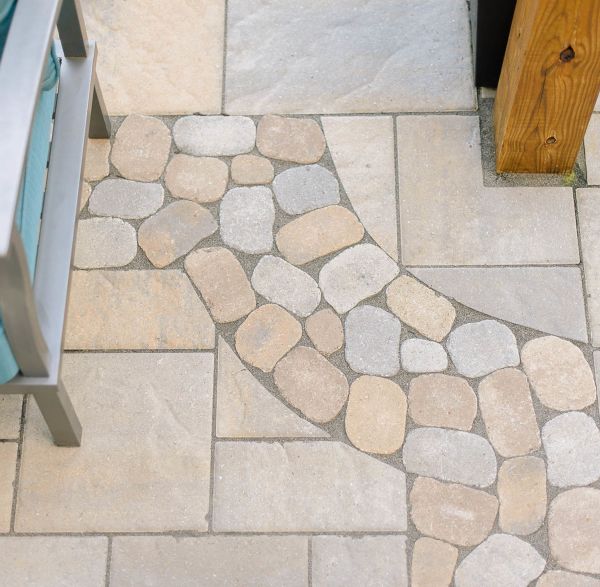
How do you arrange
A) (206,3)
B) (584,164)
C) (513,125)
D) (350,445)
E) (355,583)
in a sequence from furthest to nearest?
(206,3) < (584,164) < (513,125) < (350,445) < (355,583)

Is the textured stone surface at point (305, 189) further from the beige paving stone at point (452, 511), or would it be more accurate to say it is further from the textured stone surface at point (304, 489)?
the beige paving stone at point (452, 511)

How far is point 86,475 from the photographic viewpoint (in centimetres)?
230

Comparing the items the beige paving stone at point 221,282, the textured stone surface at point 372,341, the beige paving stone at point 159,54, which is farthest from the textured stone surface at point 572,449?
the beige paving stone at point 159,54

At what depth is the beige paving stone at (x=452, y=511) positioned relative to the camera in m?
2.24

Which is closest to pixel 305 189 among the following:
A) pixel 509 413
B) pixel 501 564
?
pixel 509 413

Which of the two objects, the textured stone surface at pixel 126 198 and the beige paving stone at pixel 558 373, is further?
the textured stone surface at pixel 126 198

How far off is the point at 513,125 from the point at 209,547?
1.34 m

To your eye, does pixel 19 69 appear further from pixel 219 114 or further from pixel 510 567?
pixel 510 567

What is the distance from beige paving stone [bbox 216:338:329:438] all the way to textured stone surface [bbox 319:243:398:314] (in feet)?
1.01

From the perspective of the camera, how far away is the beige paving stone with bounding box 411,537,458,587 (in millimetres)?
2193

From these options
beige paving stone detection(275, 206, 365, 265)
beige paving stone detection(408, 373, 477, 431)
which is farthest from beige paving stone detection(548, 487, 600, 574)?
beige paving stone detection(275, 206, 365, 265)

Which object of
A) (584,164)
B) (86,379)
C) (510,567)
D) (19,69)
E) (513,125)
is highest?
(19,69)

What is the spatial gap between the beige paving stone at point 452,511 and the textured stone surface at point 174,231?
88 cm

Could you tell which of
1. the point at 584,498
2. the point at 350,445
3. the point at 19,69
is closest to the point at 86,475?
the point at 350,445
